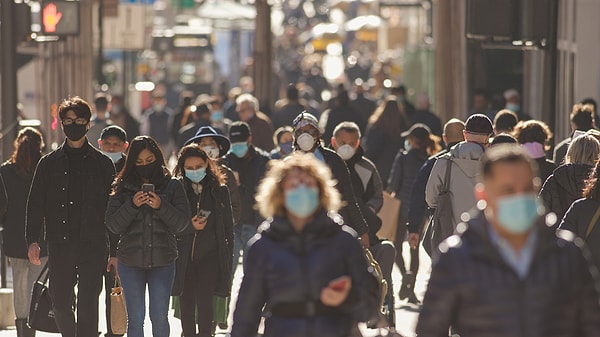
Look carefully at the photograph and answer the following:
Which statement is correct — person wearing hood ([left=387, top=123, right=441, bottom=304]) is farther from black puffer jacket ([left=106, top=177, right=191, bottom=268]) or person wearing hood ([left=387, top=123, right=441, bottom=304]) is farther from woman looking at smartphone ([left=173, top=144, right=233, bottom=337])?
black puffer jacket ([left=106, top=177, right=191, bottom=268])

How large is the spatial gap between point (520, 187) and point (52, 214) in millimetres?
5266

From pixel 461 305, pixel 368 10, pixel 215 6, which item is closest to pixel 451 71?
pixel 461 305

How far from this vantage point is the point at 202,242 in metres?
11.6

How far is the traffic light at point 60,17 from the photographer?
16.5 meters

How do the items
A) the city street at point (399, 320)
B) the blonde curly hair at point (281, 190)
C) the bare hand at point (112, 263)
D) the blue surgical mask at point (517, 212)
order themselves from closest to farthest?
the blue surgical mask at point (517, 212) < the blonde curly hair at point (281, 190) < the bare hand at point (112, 263) < the city street at point (399, 320)

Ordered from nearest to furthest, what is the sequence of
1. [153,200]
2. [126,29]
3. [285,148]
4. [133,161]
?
[153,200] → [133,161] → [285,148] → [126,29]

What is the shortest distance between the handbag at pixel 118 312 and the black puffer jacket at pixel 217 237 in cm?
36

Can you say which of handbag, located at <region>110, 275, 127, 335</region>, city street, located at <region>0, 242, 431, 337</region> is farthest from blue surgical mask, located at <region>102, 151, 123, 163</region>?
city street, located at <region>0, 242, 431, 337</region>

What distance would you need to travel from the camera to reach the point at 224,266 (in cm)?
1163

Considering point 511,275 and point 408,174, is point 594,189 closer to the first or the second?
point 511,275

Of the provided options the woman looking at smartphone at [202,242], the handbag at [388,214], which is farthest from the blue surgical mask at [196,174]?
the handbag at [388,214]

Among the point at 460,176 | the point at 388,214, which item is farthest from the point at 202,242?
the point at 388,214

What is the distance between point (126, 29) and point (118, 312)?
64.1 ft

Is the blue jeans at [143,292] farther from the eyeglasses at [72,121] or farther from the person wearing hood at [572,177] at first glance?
the person wearing hood at [572,177]
